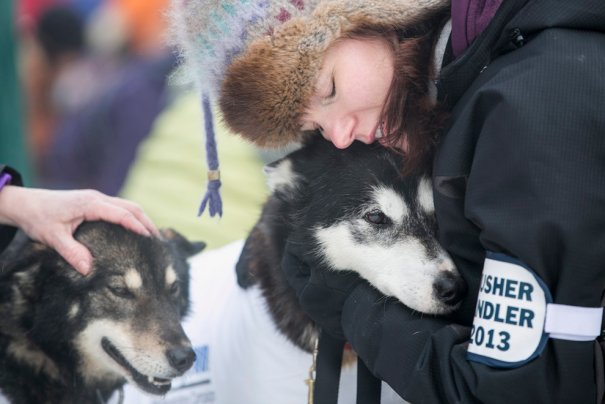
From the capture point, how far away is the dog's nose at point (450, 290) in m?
1.84

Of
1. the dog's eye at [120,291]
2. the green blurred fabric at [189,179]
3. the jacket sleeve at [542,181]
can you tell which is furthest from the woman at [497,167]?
the green blurred fabric at [189,179]

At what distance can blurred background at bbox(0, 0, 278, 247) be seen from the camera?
353 cm

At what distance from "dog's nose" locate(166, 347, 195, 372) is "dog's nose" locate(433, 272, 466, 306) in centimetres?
77

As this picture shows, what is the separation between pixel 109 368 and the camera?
94.9 inches

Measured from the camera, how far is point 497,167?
1.48 metres

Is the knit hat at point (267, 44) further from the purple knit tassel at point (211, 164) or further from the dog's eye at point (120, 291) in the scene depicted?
the dog's eye at point (120, 291)

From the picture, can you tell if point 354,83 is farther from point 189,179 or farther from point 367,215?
point 189,179

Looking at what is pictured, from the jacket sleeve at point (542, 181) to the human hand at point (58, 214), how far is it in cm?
107

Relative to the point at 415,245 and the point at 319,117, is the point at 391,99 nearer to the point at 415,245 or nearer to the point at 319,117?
the point at 319,117

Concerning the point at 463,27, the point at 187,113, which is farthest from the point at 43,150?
the point at 463,27

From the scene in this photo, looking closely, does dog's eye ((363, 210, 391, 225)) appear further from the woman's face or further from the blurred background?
the blurred background

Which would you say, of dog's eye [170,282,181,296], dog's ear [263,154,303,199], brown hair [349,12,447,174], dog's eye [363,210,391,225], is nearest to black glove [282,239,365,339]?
dog's eye [363,210,391,225]

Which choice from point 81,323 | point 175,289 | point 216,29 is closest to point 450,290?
point 216,29

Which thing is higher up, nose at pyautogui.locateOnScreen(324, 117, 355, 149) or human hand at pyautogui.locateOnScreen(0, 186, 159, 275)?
nose at pyautogui.locateOnScreen(324, 117, 355, 149)
